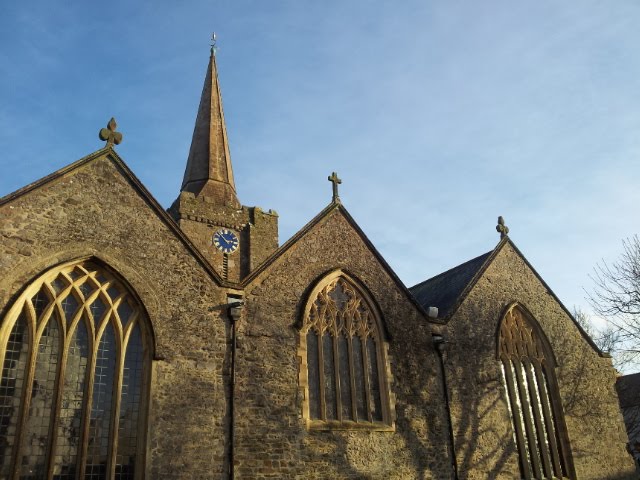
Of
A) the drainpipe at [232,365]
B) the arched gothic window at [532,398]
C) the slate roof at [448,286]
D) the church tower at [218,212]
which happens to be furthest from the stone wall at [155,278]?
the church tower at [218,212]

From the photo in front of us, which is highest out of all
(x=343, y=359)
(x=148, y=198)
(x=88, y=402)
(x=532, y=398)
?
(x=148, y=198)


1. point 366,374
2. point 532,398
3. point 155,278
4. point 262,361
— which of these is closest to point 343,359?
point 366,374

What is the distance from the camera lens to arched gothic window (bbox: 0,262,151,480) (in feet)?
33.4

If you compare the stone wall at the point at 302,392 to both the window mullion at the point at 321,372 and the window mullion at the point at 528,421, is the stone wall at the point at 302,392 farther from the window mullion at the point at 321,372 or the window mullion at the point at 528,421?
the window mullion at the point at 528,421

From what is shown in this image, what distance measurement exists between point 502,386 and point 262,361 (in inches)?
323

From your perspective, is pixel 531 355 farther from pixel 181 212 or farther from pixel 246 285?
pixel 181 212

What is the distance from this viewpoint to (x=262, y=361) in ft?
43.0

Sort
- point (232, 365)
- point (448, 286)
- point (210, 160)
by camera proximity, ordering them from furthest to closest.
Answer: point (210, 160), point (448, 286), point (232, 365)

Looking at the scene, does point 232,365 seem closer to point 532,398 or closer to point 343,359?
point 343,359

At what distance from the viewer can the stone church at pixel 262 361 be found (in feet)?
35.5

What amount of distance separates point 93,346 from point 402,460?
315 inches

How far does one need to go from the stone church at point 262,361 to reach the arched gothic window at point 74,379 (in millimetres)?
33


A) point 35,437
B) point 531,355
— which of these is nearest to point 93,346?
point 35,437

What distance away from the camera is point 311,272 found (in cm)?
1504
